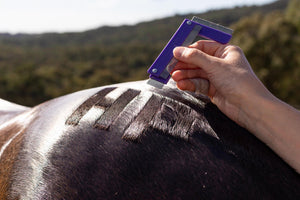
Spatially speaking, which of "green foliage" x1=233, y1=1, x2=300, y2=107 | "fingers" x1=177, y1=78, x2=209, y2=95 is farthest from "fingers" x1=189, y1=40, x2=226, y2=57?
"green foliage" x1=233, y1=1, x2=300, y2=107

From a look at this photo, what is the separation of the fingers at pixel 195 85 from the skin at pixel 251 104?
0.14 metres

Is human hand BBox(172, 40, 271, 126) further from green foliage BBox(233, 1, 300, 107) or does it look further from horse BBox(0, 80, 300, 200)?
green foliage BBox(233, 1, 300, 107)

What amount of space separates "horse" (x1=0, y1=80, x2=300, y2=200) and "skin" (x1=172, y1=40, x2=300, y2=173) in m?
0.04

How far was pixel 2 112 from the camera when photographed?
1.93 metres

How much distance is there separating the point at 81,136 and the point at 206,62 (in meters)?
0.59

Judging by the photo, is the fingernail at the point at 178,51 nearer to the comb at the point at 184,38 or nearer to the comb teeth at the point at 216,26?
the comb at the point at 184,38

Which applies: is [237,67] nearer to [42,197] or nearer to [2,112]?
[42,197]

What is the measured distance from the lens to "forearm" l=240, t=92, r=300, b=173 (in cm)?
108

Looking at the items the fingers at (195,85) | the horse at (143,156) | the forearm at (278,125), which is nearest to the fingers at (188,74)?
the fingers at (195,85)

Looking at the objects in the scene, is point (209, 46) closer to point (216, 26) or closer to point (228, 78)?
point (216, 26)

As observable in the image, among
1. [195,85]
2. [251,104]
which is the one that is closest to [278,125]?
[251,104]

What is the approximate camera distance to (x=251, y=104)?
3.66ft

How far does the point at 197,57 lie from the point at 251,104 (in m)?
0.29

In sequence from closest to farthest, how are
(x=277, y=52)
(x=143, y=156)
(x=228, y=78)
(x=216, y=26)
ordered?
(x=143, y=156), (x=228, y=78), (x=216, y=26), (x=277, y=52)
